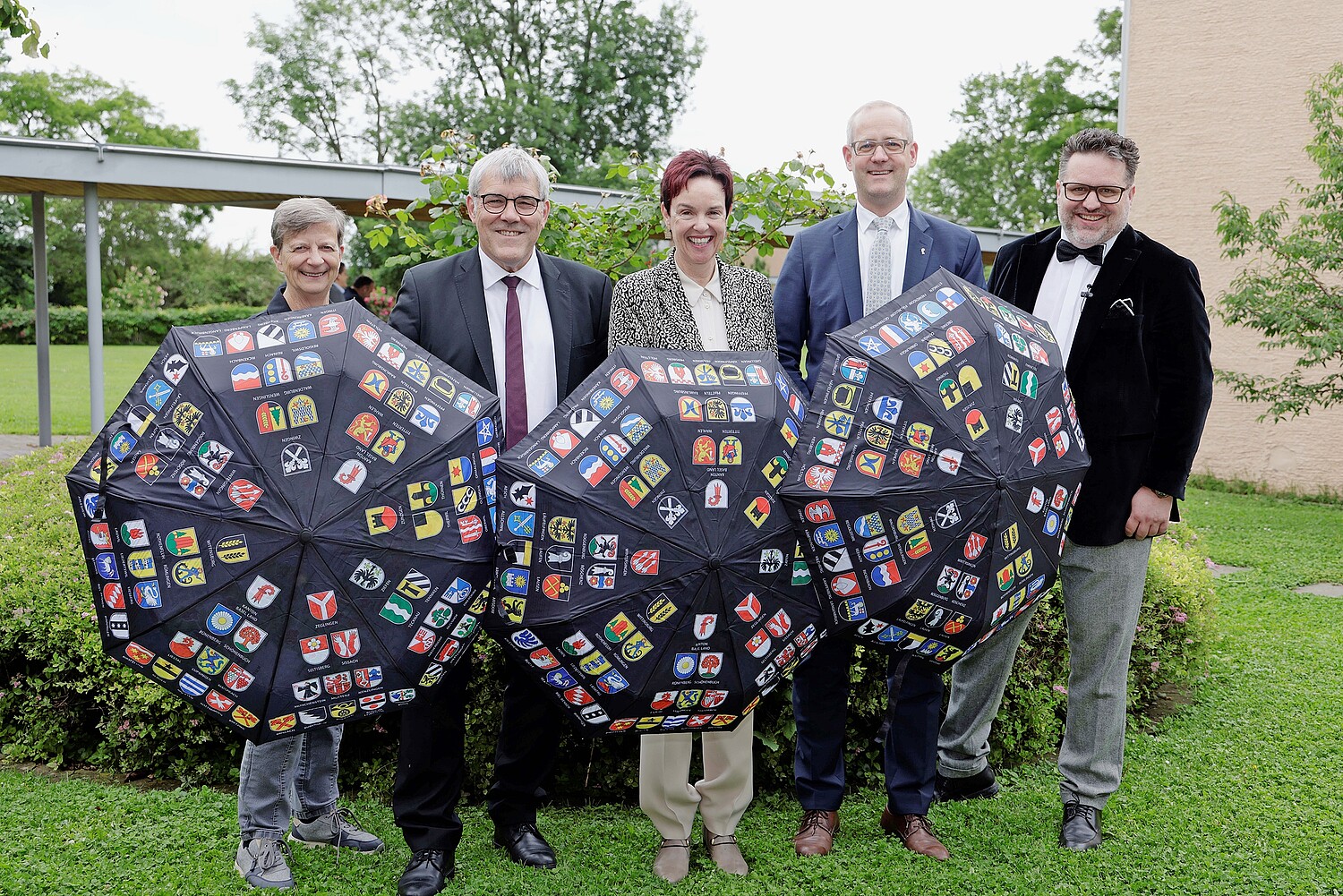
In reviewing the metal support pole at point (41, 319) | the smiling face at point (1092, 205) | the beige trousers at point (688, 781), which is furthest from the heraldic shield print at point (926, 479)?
the metal support pole at point (41, 319)

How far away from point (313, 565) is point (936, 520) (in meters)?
1.58

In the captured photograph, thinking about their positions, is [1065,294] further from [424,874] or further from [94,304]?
[94,304]

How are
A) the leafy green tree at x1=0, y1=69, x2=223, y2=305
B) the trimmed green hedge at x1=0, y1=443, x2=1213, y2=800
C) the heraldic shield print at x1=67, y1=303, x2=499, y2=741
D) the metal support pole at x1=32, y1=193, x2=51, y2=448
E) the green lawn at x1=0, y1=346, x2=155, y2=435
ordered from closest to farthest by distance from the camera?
the heraldic shield print at x1=67, y1=303, x2=499, y2=741, the trimmed green hedge at x1=0, y1=443, x2=1213, y2=800, the metal support pole at x1=32, y1=193, x2=51, y2=448, the green lawn at x1=0, y1=346, x2=155, y2=435, the leafy green tree at x1=0, y1=69, x2=223, y2=305

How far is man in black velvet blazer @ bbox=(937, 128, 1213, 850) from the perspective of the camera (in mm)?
3318

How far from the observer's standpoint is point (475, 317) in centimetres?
321

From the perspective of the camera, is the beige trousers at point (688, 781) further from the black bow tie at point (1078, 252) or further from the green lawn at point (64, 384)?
the green lawn at point (64, 384)

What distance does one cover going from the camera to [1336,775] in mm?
4234

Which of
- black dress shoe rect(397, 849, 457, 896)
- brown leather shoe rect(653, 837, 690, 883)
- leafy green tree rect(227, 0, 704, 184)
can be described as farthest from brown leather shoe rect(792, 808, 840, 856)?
leafy green tree rect(227, 0, 704, 184)

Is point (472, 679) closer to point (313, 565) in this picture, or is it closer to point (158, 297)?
point (313, 565)

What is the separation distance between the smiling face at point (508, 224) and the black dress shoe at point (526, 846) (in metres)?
1.88

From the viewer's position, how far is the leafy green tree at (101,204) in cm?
4284

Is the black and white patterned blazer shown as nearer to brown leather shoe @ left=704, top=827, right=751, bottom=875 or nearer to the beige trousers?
the beige trousers

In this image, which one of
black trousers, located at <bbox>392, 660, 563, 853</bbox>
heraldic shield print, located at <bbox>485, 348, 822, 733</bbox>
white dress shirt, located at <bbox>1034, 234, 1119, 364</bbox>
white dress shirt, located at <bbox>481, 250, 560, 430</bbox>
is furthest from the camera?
white dress shirt, located at <bbox>1034, 234, 1119, 364</bbox>

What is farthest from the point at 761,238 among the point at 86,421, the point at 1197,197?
the point at 86,421
